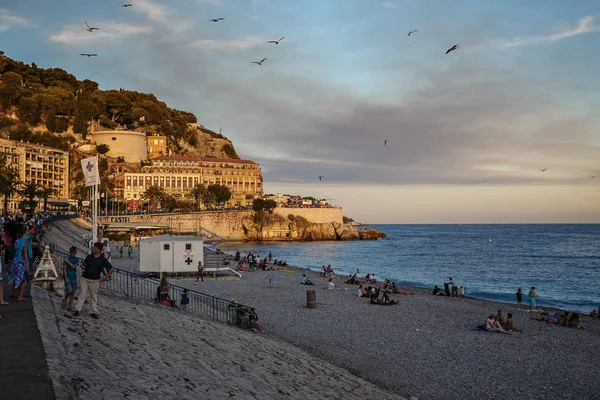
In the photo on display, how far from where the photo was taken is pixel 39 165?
4092 inches

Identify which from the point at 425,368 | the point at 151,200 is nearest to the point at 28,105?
the point at 151,200

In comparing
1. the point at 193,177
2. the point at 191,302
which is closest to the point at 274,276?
the point at 191,302

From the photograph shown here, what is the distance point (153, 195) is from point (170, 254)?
82645 mm

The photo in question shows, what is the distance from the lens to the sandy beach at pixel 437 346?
12.9 meters

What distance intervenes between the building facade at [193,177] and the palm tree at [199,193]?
3.39 metres

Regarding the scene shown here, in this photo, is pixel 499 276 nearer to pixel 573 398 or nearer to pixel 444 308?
pixel 444 308

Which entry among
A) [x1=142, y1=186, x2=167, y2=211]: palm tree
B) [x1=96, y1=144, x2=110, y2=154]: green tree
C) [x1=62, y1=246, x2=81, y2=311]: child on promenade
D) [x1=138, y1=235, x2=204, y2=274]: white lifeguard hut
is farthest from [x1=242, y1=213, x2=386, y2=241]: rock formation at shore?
[x1=62, y1=246, x2=81, y2=311]: child on promenade

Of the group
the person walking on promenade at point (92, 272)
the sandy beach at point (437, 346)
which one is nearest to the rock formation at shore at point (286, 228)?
the sandy beach at point (437, 346)

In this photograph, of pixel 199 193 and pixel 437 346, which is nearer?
pixel 437 346

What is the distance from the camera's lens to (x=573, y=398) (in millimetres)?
12148

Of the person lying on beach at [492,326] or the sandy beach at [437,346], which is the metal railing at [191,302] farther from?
the person lying on beach at [492,326]

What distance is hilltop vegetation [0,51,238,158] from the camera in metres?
125

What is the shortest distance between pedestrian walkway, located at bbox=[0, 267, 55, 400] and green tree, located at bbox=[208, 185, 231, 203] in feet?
357

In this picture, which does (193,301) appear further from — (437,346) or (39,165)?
(39,165)
